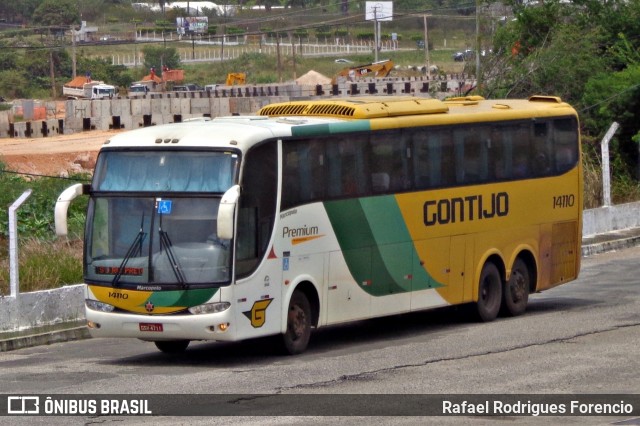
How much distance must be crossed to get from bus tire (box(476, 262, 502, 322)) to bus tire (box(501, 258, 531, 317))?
238mm

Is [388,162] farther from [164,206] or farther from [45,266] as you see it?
[45,266]

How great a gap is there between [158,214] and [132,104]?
55430 mm

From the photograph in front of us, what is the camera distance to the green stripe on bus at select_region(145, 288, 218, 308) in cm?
1436

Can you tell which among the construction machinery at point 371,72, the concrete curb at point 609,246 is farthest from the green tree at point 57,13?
the concrete curb at point 609,246

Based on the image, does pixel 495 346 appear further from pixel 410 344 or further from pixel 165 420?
pixel 165 420

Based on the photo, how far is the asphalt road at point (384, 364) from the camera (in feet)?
41.0

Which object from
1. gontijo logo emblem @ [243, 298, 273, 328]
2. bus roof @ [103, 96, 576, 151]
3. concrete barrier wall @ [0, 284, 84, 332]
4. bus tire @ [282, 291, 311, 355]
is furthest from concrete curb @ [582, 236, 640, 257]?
gontijo logo emblem @ [243, 298, 273, 328]

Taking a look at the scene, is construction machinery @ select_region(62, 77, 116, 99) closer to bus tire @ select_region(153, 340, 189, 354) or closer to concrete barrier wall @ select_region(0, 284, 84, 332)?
concrete barrier wall @ select_region(0, 284, 84, 332)

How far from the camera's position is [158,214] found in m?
14.7

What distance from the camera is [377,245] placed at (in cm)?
1684

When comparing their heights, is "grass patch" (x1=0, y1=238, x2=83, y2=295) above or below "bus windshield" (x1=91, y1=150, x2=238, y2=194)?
below

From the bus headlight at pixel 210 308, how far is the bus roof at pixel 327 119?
6.07ft

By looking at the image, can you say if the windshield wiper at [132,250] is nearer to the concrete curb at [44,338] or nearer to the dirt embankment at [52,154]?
the concrete curb at [44,338]

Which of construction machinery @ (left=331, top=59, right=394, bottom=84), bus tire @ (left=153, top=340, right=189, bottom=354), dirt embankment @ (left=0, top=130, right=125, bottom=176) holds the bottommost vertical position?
dirt embankment @ (left=0, top=130, right=125, bottom=176)
